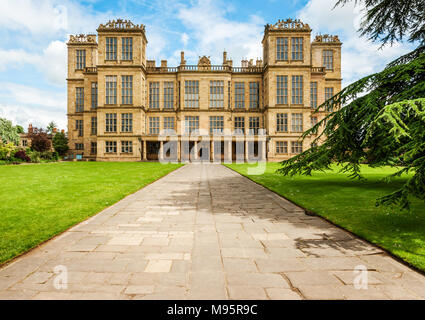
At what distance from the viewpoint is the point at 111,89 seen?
33.8m

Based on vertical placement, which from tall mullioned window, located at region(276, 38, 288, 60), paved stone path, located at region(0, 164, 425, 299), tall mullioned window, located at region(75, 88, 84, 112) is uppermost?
tall mullioned window, located at region(276, 38, 288, 60)

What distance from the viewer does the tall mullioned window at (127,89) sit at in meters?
33.6

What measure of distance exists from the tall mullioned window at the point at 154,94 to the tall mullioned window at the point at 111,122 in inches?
217

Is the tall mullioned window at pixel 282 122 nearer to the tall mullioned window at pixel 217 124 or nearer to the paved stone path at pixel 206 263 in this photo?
the tall mullioned window at pixel 217 124

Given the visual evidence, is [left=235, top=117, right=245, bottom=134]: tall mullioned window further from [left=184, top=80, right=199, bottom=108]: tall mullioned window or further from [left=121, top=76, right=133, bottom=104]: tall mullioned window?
[left=121, top=76, right=133, bottom=104]: tall mullioned window

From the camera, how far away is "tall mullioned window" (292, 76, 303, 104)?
33.1 m

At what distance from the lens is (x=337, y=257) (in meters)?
3.23

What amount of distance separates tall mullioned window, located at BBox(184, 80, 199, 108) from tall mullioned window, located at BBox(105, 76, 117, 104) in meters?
9.64

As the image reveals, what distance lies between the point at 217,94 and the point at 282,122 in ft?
32.8

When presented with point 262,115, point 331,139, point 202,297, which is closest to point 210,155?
point 262,115

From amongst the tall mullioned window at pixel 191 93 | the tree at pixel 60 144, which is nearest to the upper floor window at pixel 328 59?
the tall mullioned window at pixel 191 93

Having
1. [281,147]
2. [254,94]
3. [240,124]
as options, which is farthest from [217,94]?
[281,147]

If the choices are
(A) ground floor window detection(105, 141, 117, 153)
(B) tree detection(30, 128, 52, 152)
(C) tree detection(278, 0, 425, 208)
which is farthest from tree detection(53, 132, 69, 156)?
(C) tree detection(278, 0, 425, 208)

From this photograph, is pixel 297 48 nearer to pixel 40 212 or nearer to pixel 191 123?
pixel 191 123
